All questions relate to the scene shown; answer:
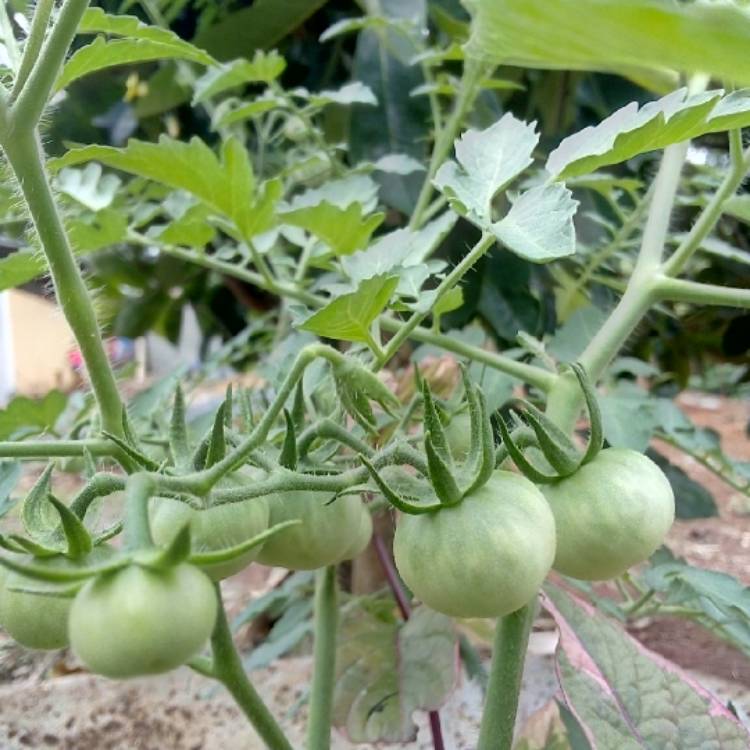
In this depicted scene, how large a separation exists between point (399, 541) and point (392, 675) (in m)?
0.37

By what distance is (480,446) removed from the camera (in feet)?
1.10

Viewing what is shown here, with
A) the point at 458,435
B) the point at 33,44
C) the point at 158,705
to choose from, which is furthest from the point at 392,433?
the point at 158,705

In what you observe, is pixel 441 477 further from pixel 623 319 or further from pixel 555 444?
pixel 623 319

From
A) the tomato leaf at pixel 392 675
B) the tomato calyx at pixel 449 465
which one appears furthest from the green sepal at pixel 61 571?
the tomato leaf at pixel 392 675

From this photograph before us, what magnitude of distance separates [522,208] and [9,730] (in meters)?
0.72

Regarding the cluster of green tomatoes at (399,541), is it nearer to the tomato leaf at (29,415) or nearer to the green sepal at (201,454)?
the green sepal at (201,454)

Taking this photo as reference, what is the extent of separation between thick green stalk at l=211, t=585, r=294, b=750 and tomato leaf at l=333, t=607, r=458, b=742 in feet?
Result: 0.58

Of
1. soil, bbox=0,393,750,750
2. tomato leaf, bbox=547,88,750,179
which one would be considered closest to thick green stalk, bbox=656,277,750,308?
tomato leaf, bbox=547,88,750,179

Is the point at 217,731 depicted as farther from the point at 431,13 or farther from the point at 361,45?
the point at 431,13

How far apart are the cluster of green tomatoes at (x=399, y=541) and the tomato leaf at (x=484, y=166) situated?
100 millimetres

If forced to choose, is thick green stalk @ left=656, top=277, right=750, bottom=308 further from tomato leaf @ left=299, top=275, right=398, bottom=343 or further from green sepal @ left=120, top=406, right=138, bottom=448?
green sepal @ left=120, top=406, right=138, bottom=448

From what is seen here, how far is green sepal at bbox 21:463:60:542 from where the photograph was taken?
0.34 m

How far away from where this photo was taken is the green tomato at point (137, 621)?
23 centimetres

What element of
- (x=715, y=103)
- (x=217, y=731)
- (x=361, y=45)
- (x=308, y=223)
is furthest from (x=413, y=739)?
(x=361, y=45)
